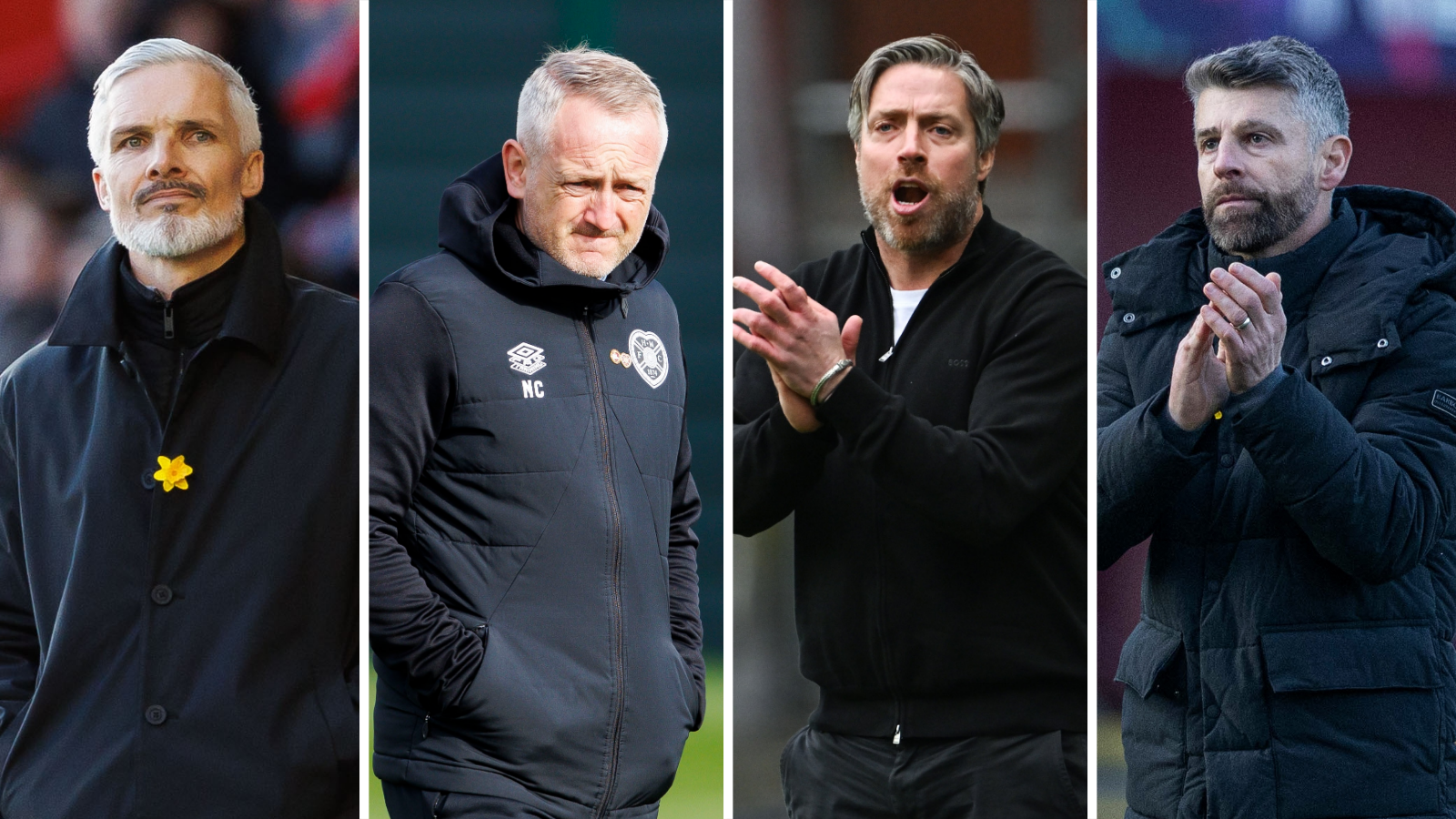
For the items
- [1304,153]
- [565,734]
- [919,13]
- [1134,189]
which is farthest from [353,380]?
[1304,153]

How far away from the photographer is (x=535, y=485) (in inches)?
118

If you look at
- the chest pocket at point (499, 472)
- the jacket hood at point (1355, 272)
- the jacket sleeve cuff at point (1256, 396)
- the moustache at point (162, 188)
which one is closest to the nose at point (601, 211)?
the chest pocket at point (499, 472)

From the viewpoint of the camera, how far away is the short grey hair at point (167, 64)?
3170mm

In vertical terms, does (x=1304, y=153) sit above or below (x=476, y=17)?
below

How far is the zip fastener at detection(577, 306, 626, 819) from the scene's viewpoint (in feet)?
9.86

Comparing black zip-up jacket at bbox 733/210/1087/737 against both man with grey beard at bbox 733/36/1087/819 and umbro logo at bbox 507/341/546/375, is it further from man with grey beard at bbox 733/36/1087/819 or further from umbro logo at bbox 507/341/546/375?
umbro logo at bbox 507/341/546/375

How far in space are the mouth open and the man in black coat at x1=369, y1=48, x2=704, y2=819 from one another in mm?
457

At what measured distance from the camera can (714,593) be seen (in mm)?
3375

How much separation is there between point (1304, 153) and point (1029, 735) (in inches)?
48.2

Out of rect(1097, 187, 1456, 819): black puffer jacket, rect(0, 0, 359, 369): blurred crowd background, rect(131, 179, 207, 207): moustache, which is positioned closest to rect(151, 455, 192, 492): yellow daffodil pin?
rect(0, 0, 359, 369): blurred crowd background

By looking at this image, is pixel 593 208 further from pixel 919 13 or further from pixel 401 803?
pixel 401 803

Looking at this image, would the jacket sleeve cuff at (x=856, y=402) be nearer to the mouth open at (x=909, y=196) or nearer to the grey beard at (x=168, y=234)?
the mouth open at (x=909, y=196)

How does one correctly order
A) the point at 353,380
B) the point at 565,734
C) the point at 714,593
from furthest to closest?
the point at 714,593 → the point at 353,380 → the point at 565,734

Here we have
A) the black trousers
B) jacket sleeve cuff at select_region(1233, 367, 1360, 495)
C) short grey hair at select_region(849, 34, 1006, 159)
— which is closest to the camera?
jacket sleeve cuff at select_region(1233, 367, 1360, 495)
